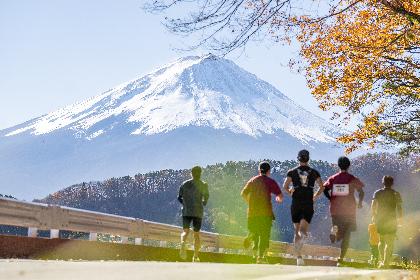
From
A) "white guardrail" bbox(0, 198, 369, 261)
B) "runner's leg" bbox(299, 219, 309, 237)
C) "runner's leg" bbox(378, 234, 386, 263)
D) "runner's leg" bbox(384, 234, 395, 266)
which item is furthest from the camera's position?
"runner's leg" bbox(378, 234, 386, 263)

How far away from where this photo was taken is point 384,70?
18.0m

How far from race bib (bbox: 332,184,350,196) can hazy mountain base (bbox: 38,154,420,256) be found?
96168 mm

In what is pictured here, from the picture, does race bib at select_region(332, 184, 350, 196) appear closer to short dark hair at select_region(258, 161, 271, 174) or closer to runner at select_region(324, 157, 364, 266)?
runner at select_region(324, 157, 364, 266)

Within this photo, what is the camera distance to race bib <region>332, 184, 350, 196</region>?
12584 millimetres

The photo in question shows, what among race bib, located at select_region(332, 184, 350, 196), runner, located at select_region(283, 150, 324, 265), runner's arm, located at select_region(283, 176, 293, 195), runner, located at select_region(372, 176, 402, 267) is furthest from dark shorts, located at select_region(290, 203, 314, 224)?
runner, located at select_region(372, 176, 402, 267)

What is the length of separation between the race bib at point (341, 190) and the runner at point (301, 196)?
1.96 ft

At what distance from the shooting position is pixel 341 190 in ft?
41.4

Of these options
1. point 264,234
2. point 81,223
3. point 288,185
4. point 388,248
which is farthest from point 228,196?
point 288,185

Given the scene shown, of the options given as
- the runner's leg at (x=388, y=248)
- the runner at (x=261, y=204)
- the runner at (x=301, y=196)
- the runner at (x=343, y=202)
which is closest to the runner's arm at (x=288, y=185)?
the runner at (x=301, y=196)

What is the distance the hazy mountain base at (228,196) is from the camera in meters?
122

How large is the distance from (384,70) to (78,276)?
492 inches

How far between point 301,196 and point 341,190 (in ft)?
3.09

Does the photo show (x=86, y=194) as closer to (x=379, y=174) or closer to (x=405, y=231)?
(x=379, y=174)

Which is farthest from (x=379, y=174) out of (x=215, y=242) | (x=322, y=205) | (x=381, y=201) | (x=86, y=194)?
(x=381, y=201)
